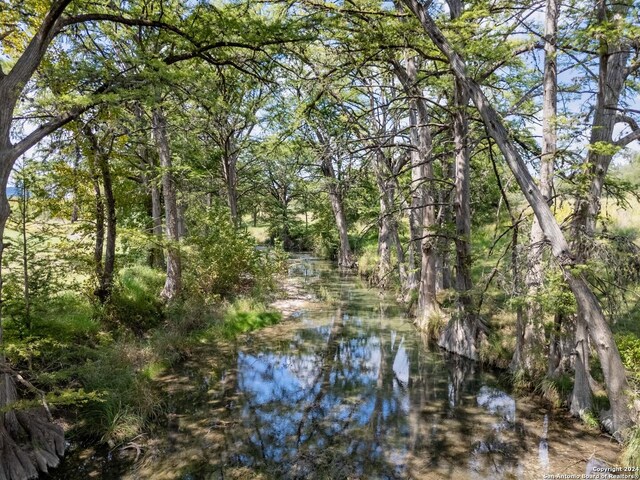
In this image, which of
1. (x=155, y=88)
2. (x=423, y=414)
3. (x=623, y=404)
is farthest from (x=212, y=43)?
(x=623, y=404)

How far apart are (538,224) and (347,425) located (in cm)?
529

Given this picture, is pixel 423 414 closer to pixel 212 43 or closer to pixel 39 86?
pixel 212 43

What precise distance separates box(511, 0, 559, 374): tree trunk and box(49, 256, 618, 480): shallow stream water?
88 centimetres

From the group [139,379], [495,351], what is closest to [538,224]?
[495,351]

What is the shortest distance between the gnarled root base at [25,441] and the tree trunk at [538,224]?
25.3 ft

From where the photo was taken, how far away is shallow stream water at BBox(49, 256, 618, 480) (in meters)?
5.84

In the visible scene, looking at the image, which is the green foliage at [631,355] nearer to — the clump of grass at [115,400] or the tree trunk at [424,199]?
the tree trunk at [424,199]

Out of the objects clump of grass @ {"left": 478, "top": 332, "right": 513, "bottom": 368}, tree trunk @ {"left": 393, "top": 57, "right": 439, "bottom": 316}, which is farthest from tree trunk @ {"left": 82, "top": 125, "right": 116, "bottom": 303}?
clump of grass @ {"left": 478, "top": 332, "right": 513, "bottom": 368}

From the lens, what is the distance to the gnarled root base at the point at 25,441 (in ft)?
16.8

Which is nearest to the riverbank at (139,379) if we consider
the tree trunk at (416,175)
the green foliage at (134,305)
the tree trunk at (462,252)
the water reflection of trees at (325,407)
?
the green foliage at (134,305)

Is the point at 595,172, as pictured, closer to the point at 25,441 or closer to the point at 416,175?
the point at 416,175

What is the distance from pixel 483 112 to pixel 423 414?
18.1 ft

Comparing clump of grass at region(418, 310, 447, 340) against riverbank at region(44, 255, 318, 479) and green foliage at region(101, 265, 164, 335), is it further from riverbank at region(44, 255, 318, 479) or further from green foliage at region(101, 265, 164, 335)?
green foliage at region(101, 265, 164, 335)

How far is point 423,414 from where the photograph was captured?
25.2ft
